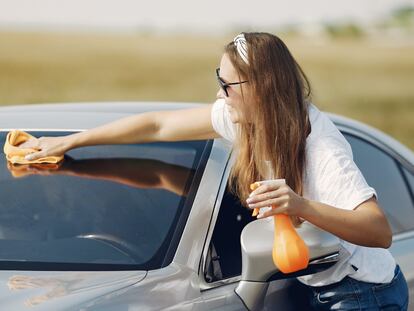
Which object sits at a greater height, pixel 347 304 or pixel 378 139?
pixel 378 139

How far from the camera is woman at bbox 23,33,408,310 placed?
323cm

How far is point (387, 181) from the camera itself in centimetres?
468

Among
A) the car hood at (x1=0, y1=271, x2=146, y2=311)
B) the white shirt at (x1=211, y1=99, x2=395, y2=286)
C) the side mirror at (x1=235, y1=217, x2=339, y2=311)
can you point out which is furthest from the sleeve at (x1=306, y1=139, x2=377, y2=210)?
the car hood at (x1=0, y1=271, x2=146, y2=311)

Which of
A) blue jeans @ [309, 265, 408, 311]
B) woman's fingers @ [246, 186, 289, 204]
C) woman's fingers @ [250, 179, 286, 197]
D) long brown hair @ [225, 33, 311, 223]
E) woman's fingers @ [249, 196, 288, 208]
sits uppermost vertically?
long brown hair @ [225, 33, 311, 223]

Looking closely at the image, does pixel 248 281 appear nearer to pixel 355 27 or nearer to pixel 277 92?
pixel 277 92

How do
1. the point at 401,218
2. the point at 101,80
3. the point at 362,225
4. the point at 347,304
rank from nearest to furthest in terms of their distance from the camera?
the point at 362,225
the point at 347,304
the point at 401,218
the point at 101,80

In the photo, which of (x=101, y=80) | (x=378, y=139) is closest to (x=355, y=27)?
(x=101, y=80)

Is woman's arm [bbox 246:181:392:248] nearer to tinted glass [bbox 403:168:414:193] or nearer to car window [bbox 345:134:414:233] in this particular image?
car window [bbox 345:134:414:233]

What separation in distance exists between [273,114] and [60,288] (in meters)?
0.79

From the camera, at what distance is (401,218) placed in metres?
4.58

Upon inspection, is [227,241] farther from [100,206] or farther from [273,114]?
[273,114]

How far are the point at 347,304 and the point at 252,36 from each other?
2.79ft

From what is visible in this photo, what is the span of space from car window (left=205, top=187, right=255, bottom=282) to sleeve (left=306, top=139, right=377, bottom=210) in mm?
391

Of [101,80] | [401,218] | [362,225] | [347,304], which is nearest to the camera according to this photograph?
[362,225]
